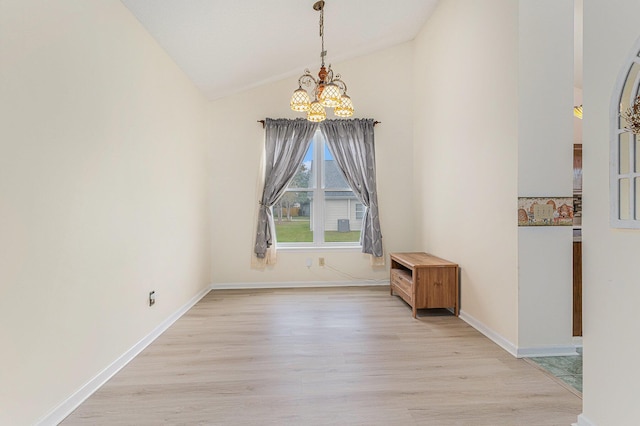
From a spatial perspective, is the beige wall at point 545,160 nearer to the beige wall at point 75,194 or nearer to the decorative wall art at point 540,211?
the decorative wall art at point 540,211

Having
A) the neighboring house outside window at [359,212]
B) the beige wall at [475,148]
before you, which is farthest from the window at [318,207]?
the beige wall at [475,148]

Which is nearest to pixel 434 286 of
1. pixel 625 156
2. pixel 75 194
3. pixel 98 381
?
pixel 625 156

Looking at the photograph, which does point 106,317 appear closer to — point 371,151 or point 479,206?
point 479,206

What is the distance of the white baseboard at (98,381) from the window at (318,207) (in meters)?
2.00

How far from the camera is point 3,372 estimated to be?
137cm

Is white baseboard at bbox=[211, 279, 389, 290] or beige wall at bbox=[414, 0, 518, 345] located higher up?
beige wall at bbox=[414, 0, 518, 345]

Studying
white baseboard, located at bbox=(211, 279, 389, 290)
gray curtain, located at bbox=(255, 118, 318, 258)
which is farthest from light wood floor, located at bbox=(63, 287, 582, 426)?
gray curtain, located at bbox=(255, 118, 318, 258)

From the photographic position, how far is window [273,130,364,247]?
180 inches

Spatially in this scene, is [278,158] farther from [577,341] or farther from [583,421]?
[583,421]

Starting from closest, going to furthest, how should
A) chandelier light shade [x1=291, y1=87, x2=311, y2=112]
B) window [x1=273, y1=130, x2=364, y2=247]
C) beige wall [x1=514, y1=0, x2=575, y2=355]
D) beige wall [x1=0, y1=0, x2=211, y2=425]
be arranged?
beige wall [x1=0, y1=0, x2=211, y2=425]
beige wall [x1=514, y1=0, x2=575, y2=355]
chandelier light shade [x1=291, y1=87, x2=311, y2=112]
window [x1=273, y1=130, x2=364, y2=247]

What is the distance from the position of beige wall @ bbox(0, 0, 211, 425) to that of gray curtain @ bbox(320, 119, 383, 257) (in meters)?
2.17

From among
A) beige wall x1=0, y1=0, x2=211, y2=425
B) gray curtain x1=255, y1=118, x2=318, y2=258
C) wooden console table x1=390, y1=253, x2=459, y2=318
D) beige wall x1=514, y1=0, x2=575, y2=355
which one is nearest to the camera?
beige wall x1=0, y1=0, x2=211, y2=425

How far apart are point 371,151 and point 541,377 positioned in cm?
314

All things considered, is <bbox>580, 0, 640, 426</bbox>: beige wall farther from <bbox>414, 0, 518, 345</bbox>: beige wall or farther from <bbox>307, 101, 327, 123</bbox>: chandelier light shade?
<bbox>307, 101, 327, 123</bbox>: chandelier light shade
